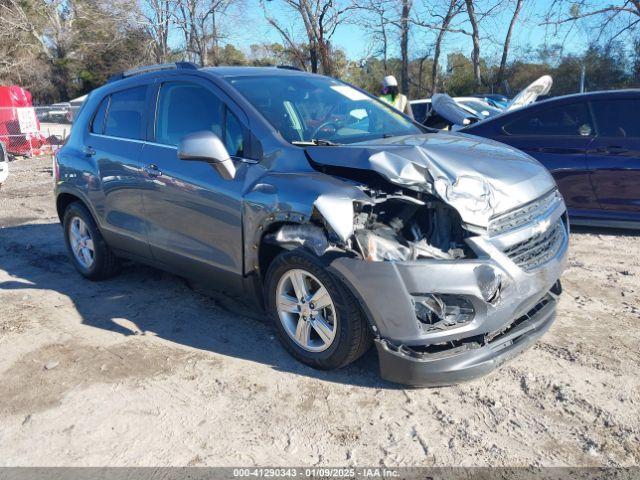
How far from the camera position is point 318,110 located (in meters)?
4.17

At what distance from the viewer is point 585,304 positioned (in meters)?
4.36

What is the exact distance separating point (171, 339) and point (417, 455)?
2.14 meters

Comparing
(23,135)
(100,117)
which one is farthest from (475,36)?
(100,117)

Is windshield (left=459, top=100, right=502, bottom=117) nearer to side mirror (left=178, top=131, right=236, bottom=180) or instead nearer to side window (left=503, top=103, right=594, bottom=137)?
side window (left=503, top=103, right=594, bottom=137)

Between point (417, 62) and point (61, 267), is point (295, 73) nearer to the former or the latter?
point (61, 267)

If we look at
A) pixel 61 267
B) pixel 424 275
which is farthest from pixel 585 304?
pixel 61 267

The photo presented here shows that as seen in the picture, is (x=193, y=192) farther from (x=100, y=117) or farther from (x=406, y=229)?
(x=100, y=117)

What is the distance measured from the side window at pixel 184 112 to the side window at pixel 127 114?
276 millimetres

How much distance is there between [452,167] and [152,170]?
2339 mm

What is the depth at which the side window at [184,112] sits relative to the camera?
161 inches

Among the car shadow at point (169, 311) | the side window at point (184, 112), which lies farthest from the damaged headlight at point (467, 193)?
the side window at point (184, 112)

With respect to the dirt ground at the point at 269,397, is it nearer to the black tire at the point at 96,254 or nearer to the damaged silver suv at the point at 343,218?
the damaged silver suv at the point at 343,218

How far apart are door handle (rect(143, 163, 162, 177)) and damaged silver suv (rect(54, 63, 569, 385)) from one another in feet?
0.06

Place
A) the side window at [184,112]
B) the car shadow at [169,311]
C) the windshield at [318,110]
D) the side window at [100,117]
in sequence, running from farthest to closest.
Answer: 1. the side window at [100,117]
2. the side window at [184,112]
3. the windshield at [318,110]
4. the car shadow at [169,311]
